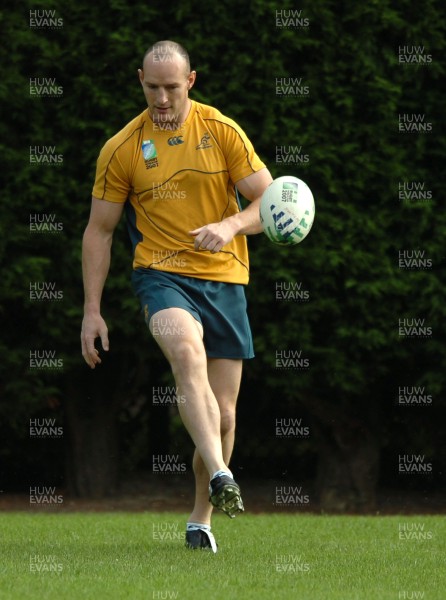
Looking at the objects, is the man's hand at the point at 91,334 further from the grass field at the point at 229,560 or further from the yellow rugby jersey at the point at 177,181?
the grass field at the point at 229,560

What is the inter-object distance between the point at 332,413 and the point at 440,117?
263 centimetres

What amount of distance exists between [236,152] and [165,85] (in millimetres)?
547

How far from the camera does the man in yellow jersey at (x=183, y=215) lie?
6316mm

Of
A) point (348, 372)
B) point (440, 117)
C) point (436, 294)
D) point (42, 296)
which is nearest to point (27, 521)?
point (42, 296)

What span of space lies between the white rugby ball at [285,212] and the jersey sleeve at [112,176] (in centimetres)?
76

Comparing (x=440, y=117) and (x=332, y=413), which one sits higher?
(x=440, y=117)

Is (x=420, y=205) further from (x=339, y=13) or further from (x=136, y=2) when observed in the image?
(x=136, y=2)

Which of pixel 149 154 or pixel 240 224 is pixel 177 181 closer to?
pixel 149 154

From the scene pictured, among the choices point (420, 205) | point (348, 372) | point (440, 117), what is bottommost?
point (348, 372)

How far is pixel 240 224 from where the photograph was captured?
20.5ft

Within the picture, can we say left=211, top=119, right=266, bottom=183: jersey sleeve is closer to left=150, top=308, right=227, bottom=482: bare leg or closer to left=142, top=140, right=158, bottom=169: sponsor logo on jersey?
left=142, top=140, right=158, bottom=169: sponsor logo on jersey

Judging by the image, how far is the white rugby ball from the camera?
6238 millimetres

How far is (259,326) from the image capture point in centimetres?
1005

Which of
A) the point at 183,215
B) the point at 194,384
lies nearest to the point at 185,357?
the point at 194,384
